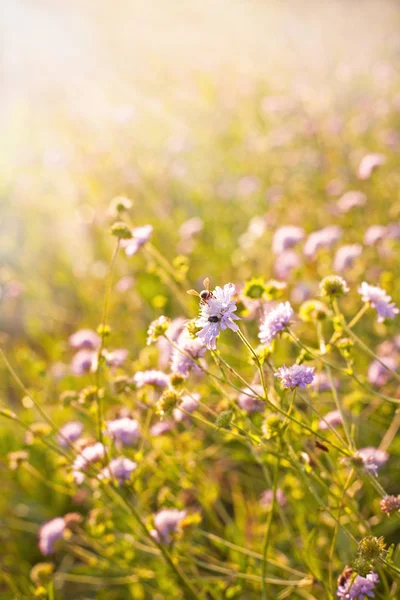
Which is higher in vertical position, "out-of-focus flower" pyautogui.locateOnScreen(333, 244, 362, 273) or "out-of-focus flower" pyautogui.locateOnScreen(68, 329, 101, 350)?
"out-of-focus flower" pyautogui.locateOnScreen(68, 329, 101, 350)

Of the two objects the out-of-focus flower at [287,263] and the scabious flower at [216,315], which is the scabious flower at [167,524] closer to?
the scabious flower at [216,315]

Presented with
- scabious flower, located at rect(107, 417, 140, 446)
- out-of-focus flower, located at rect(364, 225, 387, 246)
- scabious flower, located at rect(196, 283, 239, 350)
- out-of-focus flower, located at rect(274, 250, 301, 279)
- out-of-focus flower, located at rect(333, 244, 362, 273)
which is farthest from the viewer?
out-of-focus flower, located at rect(274, 250, 301, 279)

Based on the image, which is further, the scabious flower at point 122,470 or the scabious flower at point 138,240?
the scabious flower at point 138,240

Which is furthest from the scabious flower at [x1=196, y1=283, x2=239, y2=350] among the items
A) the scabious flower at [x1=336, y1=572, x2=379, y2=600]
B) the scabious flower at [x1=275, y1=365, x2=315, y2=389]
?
the scabious flower at [x1=336, y1=572, x2=379, y2=600]

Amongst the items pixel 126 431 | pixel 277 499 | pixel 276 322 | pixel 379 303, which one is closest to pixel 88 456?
pixel 126 431

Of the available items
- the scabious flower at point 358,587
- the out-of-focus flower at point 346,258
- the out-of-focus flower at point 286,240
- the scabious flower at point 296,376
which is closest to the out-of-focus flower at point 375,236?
the out-of-focus flower at point 346,258

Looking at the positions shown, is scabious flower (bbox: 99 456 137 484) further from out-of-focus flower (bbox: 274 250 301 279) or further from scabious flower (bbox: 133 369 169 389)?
out-of-focus flower (bbox: 274 250 301 279)
